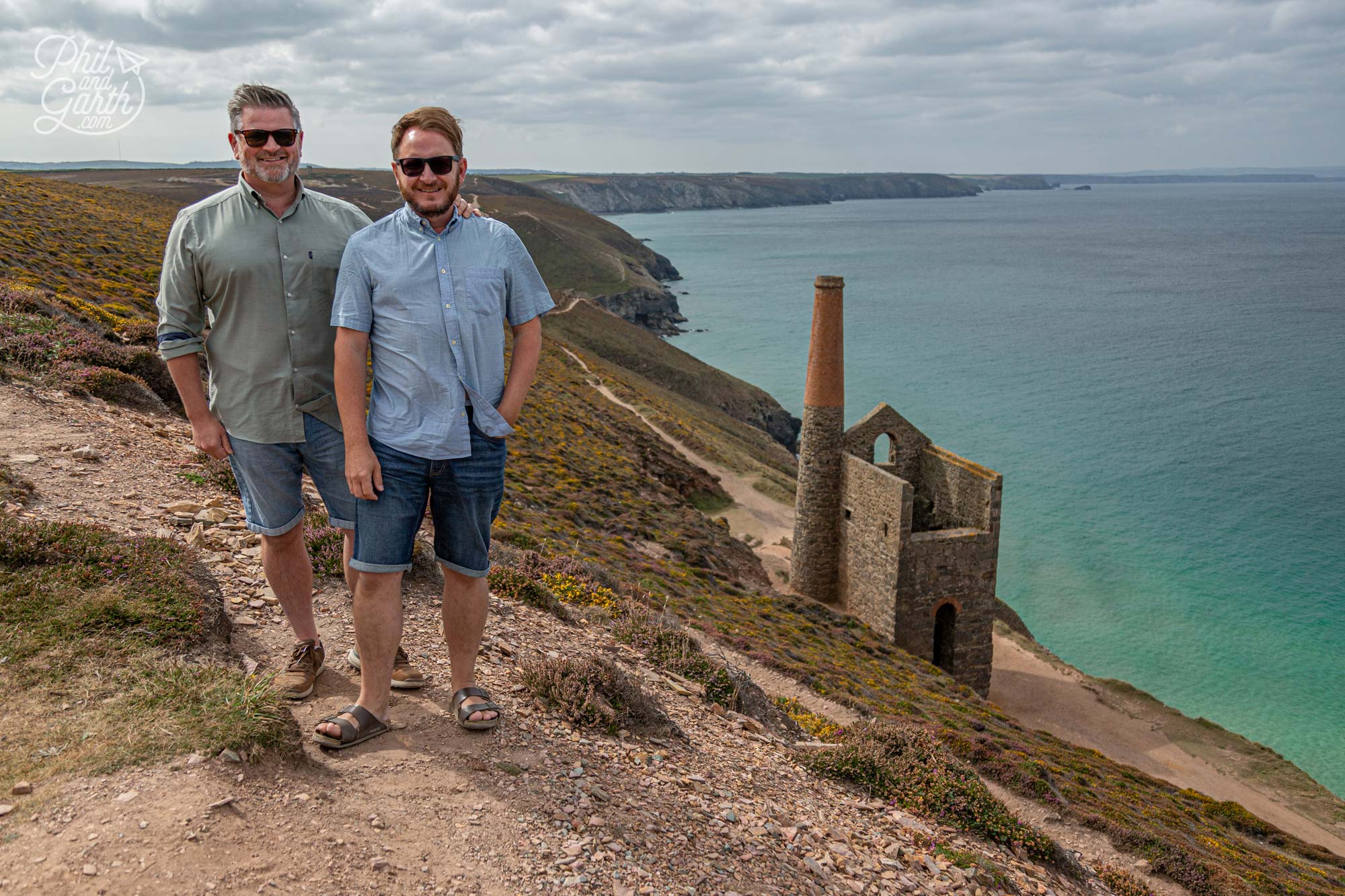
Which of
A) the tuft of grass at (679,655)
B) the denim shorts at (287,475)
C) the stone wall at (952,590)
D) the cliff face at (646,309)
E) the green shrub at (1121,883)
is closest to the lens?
the denim shorts at (287,475)

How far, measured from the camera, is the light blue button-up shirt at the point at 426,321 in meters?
4.54

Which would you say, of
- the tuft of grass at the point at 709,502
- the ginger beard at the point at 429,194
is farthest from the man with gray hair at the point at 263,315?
the tuft of grass at the point at 709,502

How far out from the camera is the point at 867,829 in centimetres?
638

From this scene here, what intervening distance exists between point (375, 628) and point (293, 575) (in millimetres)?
954

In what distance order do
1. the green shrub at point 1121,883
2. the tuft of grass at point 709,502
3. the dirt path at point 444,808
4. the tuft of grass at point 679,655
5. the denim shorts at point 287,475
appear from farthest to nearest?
1. the tuft of grass at point 709,502
2. the green shrub at point 1121,883
3. the tuft of grass at point 679,655
4. the denim shorts at point 287,475
5. the dirt path at point 444,808

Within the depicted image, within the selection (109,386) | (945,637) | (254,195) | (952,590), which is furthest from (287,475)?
(945,637)

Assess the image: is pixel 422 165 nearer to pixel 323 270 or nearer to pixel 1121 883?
pixel 323 270

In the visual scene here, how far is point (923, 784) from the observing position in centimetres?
734

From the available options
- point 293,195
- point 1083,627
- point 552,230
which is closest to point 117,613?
point 293,195

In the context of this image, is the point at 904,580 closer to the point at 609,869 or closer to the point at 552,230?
the point at 609,869

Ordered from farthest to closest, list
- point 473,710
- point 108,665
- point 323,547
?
point 323,547
point 473,710
point 108,665

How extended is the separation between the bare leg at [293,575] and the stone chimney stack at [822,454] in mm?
17731

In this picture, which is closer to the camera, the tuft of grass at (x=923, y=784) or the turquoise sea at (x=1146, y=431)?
the tuft of grass at (x=923, y=784)

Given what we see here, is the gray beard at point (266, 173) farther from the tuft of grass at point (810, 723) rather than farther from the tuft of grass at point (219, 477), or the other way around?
the tuft of grass at point (810, 723)
